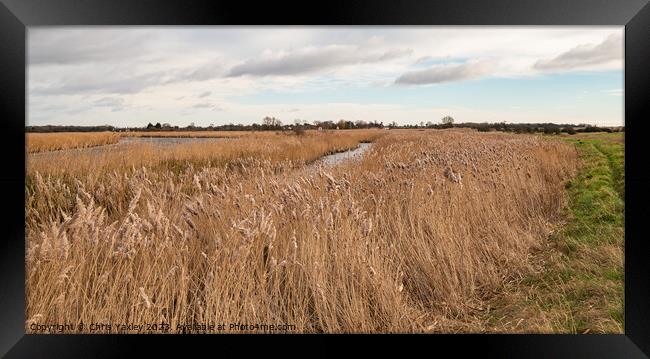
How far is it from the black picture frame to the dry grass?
207 inches

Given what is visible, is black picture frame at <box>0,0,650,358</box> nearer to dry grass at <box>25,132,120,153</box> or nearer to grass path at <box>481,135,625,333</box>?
grass path at <box>481,135,625,333</box>

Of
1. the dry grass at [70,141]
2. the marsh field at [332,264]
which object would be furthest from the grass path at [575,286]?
the dry grass at [70,141]

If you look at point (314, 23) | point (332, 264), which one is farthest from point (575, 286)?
point (314, 23)

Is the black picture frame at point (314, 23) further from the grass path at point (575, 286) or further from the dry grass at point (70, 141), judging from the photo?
the dry grass at point (70, 141)

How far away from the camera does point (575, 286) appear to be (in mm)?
4070

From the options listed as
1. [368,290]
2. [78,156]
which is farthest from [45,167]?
[368,290]

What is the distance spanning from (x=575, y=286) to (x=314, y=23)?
311cm

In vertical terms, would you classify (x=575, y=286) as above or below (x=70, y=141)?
below

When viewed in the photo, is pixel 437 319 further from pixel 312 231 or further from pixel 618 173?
pixel 618 173

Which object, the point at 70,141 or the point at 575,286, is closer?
the point at 575,286

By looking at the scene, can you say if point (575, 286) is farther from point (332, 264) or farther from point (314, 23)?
point (314, 23)

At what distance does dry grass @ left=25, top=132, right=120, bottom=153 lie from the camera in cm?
840

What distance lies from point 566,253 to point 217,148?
33.1 ft

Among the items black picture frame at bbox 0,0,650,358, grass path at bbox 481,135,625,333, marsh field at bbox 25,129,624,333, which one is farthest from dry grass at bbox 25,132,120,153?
grass path at bbox 481,135,625,333
